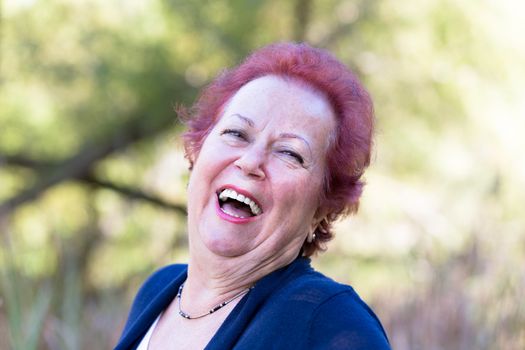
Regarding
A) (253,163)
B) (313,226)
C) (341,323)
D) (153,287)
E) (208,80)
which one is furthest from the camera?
(208,80)

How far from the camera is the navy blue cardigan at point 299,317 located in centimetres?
152

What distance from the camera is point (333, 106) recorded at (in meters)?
1.84

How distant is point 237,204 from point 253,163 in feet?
0.40

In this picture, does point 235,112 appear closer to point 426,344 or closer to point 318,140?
point 318,140

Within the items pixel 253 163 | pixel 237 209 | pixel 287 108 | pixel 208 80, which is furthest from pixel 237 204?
pixel 208 80

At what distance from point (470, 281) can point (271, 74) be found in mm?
1957

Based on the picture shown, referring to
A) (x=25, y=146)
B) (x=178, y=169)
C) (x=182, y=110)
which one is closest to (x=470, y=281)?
(x=182, y=110)

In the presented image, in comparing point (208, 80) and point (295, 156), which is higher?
point (295, 156)

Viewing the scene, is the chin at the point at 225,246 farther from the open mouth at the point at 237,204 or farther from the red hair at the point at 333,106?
the red hair at the point at 333,106

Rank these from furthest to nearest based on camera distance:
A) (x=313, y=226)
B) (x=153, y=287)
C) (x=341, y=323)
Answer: (x=153, y=287) < (x=313, y=226) < (x=341, y=323)

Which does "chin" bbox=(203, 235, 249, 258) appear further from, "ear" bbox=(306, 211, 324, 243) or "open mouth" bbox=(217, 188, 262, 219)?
"ear" bbox=(306, 211, 324, 243)

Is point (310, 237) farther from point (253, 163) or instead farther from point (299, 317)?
point (299, 317)

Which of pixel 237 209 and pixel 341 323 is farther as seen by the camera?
pixel 237 209

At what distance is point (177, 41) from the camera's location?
242 inches
